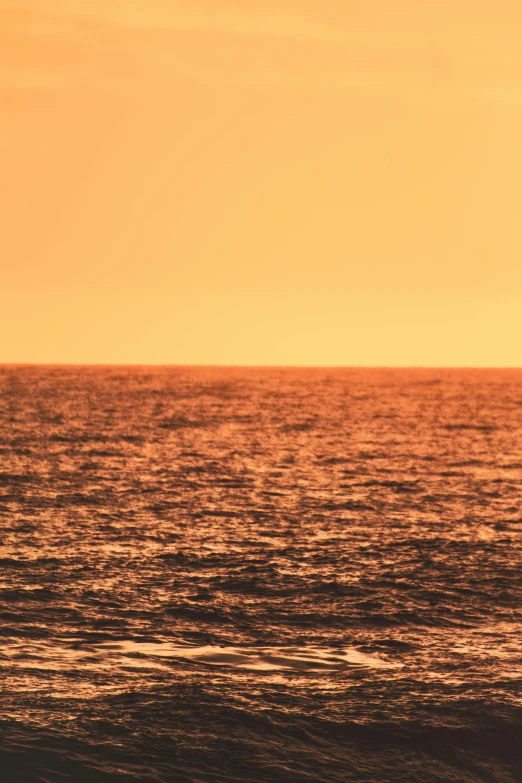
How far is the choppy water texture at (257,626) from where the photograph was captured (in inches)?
796

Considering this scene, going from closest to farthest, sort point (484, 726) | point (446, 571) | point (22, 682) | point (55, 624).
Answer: point (484, 726) → point (22, 682) → point (55, 624) → point (446, 571)

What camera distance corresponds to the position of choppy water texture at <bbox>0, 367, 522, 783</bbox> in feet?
66.3

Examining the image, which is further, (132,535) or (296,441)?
(296,441)

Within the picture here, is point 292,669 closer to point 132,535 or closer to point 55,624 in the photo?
point 55,624

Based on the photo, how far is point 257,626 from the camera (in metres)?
28.8

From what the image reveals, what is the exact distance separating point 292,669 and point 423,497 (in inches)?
1254

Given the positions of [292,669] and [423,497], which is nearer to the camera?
[292,669]

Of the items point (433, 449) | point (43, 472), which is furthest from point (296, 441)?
point (43, 472)

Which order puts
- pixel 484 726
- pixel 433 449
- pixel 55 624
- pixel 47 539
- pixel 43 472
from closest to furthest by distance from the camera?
pixel 484 726
pixel 55 624
pixel 47 539
pixel 43 472
pixel 433 449

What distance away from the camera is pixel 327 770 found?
19516 millimetres

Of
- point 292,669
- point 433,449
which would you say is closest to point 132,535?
point 292,669

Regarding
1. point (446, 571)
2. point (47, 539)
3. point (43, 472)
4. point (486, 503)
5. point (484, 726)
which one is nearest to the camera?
point (484, 726)

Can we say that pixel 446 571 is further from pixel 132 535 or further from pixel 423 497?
pixel 423 497

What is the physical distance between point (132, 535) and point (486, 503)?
66.1ft
